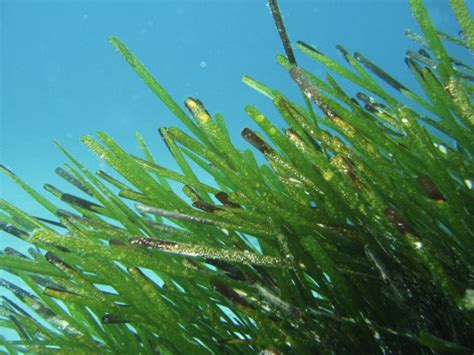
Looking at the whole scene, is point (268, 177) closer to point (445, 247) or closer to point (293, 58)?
point (293, 58)

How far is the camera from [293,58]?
2.73ft

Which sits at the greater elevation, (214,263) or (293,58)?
(293,58)

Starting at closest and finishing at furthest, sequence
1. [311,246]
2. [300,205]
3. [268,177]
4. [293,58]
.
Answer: [311,246] → [300,205] → [293,58] → [268,177]

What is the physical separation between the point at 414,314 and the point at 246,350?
301 mm

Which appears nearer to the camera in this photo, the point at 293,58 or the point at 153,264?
the point at 153,264

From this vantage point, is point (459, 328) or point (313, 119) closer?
point (459, 328)

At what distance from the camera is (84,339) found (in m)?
0.76

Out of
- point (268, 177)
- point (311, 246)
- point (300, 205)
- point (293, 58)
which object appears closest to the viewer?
point (311, 246)

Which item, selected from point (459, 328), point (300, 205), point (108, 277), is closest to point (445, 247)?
point (459, 328)

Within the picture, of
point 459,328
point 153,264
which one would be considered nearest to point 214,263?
point 153,264

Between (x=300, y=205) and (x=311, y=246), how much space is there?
120mm

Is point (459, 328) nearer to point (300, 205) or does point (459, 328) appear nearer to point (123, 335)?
point (300, 205)

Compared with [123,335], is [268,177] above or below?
above

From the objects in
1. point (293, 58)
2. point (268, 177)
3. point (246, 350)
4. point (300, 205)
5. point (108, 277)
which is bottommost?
point (246, 350)
